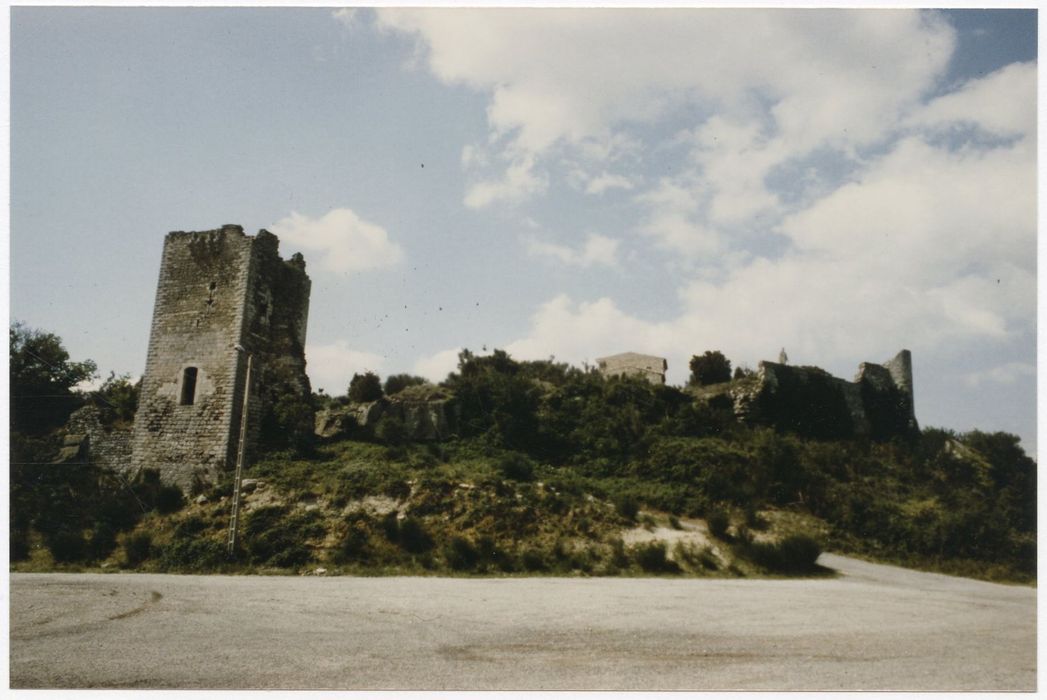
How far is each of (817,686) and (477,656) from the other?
11.4 ft

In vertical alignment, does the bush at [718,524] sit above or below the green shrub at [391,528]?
above

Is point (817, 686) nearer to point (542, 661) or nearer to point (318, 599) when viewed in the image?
point (542, 661)

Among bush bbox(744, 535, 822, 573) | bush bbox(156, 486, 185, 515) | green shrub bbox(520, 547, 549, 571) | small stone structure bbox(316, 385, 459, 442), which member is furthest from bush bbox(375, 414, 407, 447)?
bush bbox(744, 535, 822, 573)

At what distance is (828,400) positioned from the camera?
79.4 feet

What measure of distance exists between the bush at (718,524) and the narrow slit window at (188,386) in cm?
1661

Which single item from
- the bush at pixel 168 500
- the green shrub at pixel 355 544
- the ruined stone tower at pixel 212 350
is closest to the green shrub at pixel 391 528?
the green shrub at pixel 355 544

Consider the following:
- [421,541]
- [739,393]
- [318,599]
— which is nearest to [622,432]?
[739,393]

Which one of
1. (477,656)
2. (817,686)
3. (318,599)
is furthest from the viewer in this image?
(318,599)

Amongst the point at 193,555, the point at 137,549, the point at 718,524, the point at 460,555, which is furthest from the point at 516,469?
the point at 137,549

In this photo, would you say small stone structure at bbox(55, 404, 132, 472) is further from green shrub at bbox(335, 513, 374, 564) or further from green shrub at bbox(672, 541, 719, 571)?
green shrub at bbox(672, 541, 719, 571)

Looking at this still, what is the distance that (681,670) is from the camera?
5.87m

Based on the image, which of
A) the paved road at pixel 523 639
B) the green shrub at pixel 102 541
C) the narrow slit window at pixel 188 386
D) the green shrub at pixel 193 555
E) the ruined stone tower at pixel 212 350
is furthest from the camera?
the narrow slit window at pixel 188 386

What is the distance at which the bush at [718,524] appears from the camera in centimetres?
1451

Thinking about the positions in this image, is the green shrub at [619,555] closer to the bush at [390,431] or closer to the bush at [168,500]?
the bush at [390,431]
